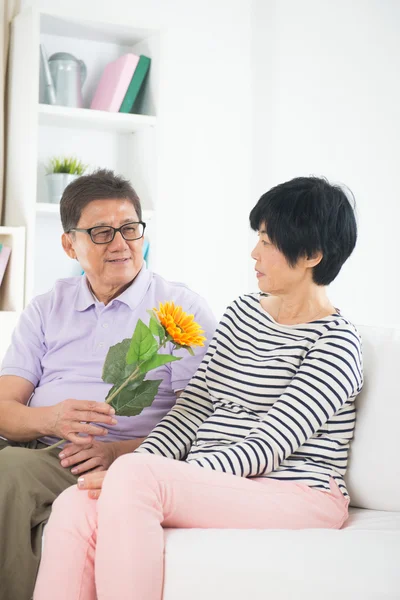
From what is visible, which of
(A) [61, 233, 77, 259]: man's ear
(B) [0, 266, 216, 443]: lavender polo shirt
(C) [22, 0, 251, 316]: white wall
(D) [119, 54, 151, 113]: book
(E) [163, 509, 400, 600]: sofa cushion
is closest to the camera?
(E) [163, 509, 400, 600]: sofa cushion

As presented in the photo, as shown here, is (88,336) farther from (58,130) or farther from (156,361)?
(58,130)

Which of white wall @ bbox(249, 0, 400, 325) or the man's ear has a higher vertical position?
white wall @ bbox(249, 0, 400, 325)

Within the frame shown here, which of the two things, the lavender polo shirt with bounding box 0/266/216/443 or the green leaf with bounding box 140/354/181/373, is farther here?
the lavender polo shirt with bounding box 0/266/216/443

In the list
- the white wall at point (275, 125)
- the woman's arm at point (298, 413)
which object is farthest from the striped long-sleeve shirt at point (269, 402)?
the white wall at point (275, 125)

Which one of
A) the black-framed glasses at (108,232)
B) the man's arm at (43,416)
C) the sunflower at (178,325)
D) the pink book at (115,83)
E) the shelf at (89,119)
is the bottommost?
the man's arm at (43,416)

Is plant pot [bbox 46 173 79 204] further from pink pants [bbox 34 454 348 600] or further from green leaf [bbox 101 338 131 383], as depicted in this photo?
pink pants [bbox 34 454 348 600]

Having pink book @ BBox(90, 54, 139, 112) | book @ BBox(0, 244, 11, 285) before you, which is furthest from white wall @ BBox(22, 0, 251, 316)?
book @ BBox(0, 244, 11, 285)

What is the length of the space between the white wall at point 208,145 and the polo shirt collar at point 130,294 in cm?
163

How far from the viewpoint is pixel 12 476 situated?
67.4 inches

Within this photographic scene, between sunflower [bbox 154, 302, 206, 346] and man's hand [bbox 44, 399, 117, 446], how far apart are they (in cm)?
23

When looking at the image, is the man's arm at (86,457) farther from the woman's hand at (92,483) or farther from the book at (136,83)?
the book at (136,83)

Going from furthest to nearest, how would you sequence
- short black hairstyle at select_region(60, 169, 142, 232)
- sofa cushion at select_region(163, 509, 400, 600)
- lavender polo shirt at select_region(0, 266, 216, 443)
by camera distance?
short black hairstyle at select_region(60, 169, 142, 232)
lavender polo shirt at select_region(0, 266, 216, 443)
sofa cushion at select_region(163, 509, 400, 600)

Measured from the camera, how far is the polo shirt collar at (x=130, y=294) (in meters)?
2.05

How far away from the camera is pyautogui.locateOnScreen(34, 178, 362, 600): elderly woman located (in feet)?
4.59
